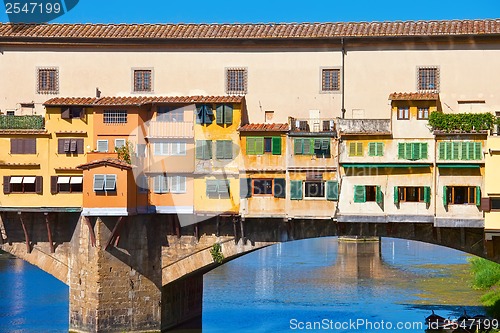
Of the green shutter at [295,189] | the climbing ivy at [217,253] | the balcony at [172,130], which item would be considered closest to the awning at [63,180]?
the balcony at [172,130]

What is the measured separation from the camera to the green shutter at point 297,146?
3247 cm

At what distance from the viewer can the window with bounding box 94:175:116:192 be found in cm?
3216

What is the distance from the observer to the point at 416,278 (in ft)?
160

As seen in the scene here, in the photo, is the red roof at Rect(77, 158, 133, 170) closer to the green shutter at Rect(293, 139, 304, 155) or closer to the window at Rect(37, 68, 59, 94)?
the window at Rect(37, 68, 59, 94)

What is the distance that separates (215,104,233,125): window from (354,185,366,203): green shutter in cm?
463

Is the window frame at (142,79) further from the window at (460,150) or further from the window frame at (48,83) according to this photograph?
the window at (460,150)

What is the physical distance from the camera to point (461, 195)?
31078 mm

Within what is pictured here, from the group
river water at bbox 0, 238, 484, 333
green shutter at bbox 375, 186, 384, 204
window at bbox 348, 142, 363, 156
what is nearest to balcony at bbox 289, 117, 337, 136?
window at bbox 348, 142, 363, 156

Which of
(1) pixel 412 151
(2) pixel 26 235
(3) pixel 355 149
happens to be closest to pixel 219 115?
(3) pixel 355 149

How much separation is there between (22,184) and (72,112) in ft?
9.56

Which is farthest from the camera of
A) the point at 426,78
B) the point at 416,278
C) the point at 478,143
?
the point at 416,278

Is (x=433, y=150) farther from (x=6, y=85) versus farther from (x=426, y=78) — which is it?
(x=6, y=85)

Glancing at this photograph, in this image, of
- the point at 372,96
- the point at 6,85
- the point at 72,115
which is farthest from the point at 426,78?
the point at 6,85

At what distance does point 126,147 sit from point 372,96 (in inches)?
322
